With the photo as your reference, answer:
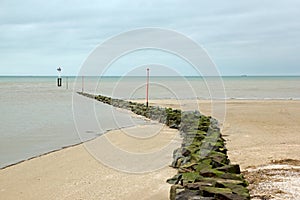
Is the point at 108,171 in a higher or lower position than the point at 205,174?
lower

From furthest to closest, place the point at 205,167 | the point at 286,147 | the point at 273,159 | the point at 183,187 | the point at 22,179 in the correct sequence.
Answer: the point at 286,147 → the point at 273,159 → the point at 22,179 → the point at 205,167 → the point at 183,187

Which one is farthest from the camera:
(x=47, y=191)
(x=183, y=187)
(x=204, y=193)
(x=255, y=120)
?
(x=255, y=120)

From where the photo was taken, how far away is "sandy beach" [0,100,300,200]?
6.61m

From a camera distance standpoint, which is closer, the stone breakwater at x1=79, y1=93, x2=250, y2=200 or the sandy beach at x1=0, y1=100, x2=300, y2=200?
the stone breakwater at x1=79, y1=93, x2=250, y2=200

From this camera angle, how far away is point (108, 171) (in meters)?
8.02

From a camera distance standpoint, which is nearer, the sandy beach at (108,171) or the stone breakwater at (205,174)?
the stone breakwater at (205,174)

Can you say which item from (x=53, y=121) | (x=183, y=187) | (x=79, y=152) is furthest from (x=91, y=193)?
(x=53, y=121)

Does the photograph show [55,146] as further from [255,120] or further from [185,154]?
[255,120]

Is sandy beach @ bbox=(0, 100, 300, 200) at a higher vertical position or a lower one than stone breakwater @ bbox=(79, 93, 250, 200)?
lower

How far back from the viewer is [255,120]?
16922 millimetres

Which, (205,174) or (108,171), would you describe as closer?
(205,174)

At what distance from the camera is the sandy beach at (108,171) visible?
6.61 metres

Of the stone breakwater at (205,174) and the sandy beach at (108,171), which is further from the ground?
the stone breakwater at (205,174)

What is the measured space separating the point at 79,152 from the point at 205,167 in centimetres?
479
